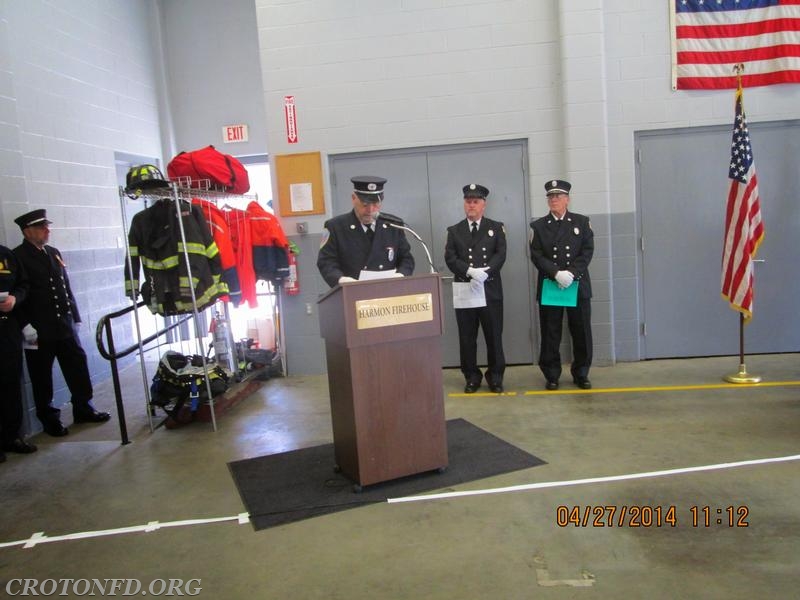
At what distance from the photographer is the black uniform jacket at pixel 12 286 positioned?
434 cm

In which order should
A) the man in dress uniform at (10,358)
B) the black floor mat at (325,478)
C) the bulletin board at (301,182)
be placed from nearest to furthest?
the black floor mat at (325,478)
the man in dress uniform at (10,358)
the bulletin board at (301,182)

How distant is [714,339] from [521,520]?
3764mm

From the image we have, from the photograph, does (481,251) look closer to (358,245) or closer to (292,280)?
(358,245)

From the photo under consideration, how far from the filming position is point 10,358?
14.3ft

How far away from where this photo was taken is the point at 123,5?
24.4ft

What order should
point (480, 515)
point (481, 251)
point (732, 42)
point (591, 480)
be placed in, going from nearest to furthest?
point (480, 515) < point (591, 480) < point (481, 251) < point (732, 42)

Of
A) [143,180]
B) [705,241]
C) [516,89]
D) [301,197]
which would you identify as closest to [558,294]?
[705,241]

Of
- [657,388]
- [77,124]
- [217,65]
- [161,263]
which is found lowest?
[657,388]

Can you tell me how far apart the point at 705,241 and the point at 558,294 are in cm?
174

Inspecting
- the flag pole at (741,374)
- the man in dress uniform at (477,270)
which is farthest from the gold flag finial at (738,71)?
the man in dress uniform at (477,270)

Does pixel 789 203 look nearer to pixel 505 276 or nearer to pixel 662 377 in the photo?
pixel 662 377

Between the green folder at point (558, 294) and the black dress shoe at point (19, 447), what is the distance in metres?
3.96

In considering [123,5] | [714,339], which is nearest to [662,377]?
[714,339]

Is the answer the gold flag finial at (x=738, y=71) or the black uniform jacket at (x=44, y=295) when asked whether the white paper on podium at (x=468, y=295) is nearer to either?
the gold flag finial at (x=738, y=71)
